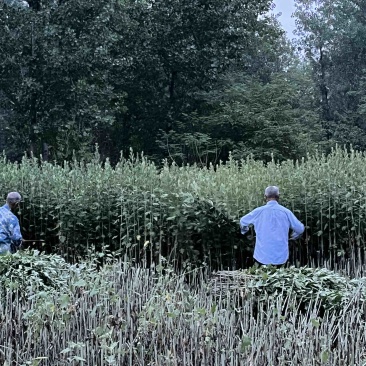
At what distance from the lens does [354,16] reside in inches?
1308

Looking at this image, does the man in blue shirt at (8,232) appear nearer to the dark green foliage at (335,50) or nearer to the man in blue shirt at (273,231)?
the man in blue shirt at (273,231)

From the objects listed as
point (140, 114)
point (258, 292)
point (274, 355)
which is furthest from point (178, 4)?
point (274, 355)

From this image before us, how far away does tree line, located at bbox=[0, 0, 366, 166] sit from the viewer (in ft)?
64.4

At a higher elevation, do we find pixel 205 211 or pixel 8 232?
pixel 205 211

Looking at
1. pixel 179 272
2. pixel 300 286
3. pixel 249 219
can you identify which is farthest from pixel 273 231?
pixel 300 286

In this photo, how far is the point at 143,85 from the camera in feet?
78.8

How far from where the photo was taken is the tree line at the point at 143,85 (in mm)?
19625

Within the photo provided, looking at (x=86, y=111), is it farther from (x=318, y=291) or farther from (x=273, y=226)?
(x=318, y=291)

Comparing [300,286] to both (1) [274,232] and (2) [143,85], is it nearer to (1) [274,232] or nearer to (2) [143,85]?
(1) [274,232]

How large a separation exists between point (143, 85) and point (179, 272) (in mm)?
17302

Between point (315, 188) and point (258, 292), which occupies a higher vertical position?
point (315, 188)

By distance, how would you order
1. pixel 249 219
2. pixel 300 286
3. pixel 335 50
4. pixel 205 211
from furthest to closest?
pixel 335 50
pixel 205 211
pixel 249 219
pixel 300 286

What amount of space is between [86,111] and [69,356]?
17002 mm

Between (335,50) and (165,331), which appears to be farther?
(335,50)
